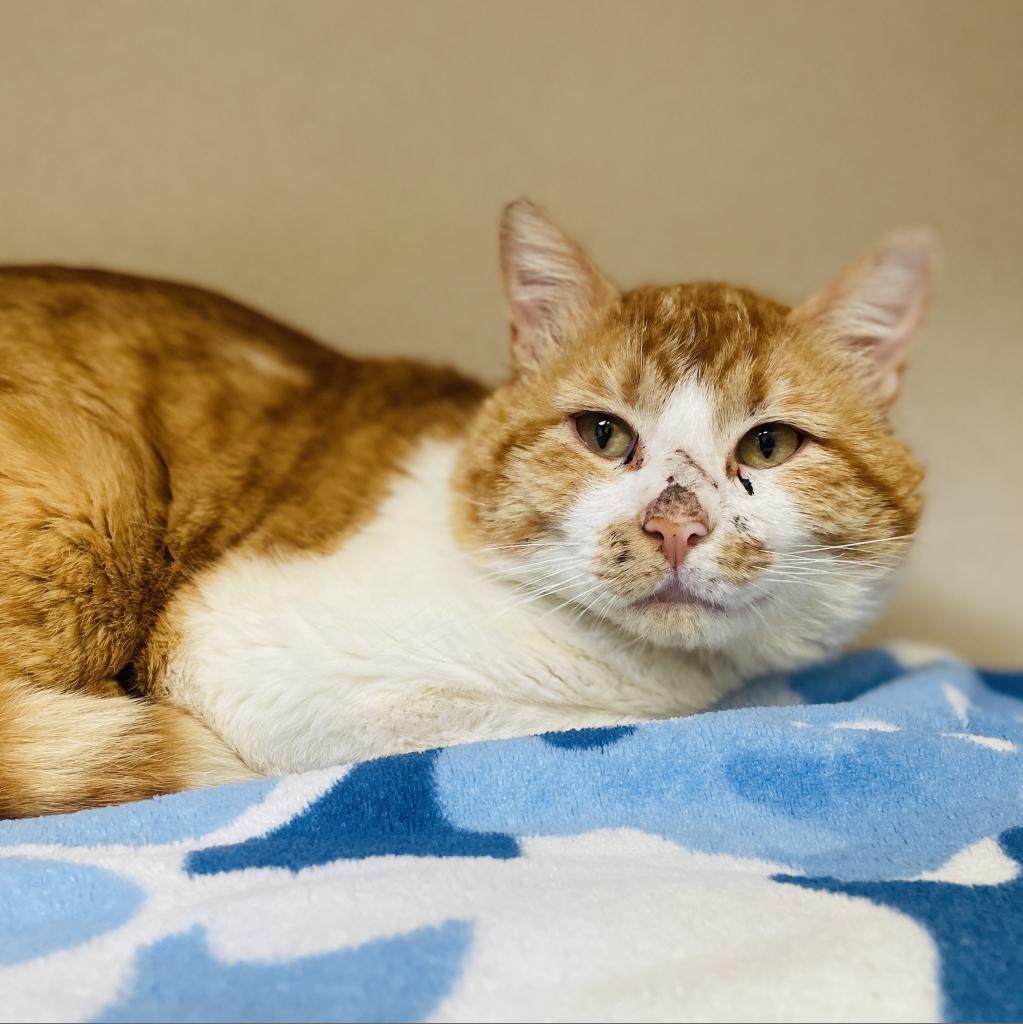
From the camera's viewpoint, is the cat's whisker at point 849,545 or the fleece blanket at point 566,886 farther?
the cat's whisker at point 849,545

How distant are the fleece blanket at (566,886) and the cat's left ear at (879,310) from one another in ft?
1.84

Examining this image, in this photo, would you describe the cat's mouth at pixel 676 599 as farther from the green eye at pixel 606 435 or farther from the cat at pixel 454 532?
the green eye at pixel 606 435

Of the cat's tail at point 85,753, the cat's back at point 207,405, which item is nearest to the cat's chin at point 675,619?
the cat's back at point 207,405

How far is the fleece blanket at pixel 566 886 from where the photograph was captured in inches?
32.3

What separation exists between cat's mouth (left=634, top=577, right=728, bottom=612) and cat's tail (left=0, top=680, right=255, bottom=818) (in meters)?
0.64

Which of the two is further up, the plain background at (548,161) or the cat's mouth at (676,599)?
the plain background at (548,161)

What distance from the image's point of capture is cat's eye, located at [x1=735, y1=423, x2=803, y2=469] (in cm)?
142

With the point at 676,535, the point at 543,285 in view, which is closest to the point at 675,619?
the point at 676,535

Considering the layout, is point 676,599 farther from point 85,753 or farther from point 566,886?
point 85,753

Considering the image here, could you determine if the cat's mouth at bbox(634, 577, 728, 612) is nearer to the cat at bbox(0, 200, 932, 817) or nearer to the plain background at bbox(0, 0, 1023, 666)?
the cat at bbox(0, 200, 932, 817)

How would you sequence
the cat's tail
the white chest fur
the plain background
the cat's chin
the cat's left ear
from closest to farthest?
the cat's tail, the cat's chin, the white chest fur, the cat's left ear, the plain background

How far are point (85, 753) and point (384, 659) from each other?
1.36ft

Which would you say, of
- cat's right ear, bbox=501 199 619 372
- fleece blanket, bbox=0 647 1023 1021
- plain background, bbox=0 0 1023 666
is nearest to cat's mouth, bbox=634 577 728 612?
fleece blanket, bbox=0 647 1023 1021

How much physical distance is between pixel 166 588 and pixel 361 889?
2.45 ft
